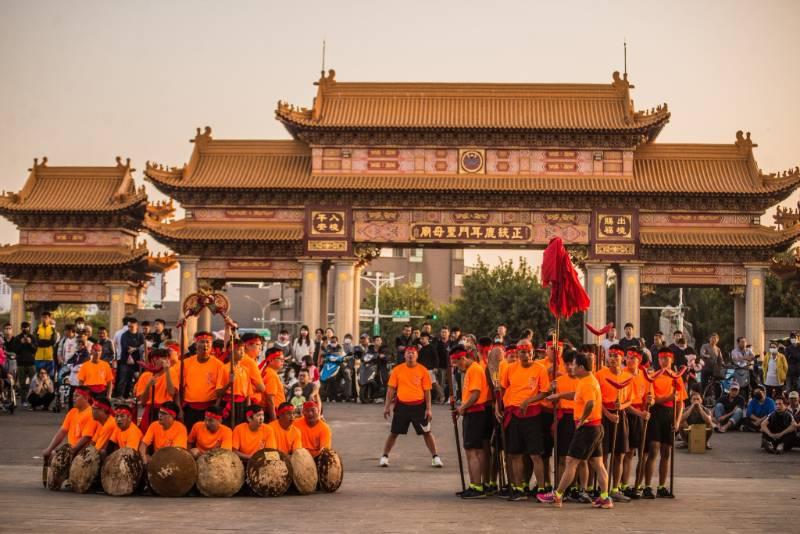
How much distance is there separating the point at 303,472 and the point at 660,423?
421cm

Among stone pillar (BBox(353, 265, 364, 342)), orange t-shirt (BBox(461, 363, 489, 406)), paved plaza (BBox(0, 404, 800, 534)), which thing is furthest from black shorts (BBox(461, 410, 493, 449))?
stone pillar (BBox(353, 265, 364, 342))

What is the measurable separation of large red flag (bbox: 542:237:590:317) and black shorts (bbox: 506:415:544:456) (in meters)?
1.45

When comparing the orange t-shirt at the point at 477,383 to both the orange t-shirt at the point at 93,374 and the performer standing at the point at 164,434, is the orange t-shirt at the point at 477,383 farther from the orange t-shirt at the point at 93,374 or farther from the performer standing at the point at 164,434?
the orange t-shirt at the point at 93,374

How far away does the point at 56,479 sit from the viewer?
14391mm

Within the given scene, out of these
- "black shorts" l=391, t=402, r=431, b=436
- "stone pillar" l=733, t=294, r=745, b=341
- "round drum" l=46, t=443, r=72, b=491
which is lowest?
"round drum" l=46, t=443, r=72, b=491

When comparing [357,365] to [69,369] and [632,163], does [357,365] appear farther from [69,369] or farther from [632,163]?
[632,163]

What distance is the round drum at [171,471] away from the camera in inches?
542

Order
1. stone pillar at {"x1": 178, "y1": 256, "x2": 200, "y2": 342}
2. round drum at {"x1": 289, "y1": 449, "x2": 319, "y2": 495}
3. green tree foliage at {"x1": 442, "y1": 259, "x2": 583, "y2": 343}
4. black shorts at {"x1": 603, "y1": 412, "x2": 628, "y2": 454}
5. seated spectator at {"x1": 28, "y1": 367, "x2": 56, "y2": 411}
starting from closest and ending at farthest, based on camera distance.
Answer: black shorts at {"x1": 603, "y1": 412, "x2": 628, "y2": 454}
round drum at {"x1": 289, "y1": 449, "x2": 319, "y2": 495}
seated spectator at {"x1": 28, "y1": 367, "x2": 56, "y2": 411}
stone pillar at {"x1": 178, "y1": 256, "x2": 200, "y2": 342}
green tree foliage at {"x1": 442, "y1": 259, "x2": 583, "y2": 343}

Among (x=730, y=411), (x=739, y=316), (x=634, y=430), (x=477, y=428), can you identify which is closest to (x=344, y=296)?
(x=739, y=316)

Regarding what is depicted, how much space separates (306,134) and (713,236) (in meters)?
13.0

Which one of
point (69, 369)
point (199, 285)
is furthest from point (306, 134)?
point (69, 369)

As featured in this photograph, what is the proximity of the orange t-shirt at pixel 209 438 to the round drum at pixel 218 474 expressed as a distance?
30cm

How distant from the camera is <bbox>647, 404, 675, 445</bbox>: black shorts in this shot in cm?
1472

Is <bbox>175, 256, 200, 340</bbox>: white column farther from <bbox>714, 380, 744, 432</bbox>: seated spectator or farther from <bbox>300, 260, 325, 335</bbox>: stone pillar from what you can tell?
<bbox>714, 380, 744, 432</bbox>: seated spectator
